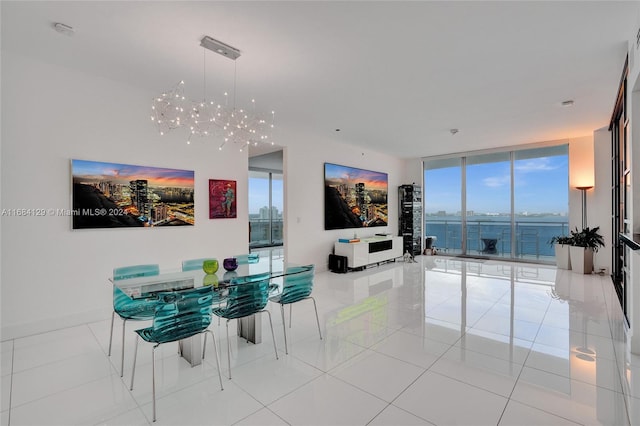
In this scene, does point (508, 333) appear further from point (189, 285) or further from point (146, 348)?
point (146, 348)

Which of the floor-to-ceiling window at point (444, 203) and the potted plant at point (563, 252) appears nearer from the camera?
the potted plant at point (563, 252)

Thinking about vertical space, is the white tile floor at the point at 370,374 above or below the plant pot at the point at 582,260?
below

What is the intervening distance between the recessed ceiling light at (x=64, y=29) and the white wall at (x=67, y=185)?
0.89 metres

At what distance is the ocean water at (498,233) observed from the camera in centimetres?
795

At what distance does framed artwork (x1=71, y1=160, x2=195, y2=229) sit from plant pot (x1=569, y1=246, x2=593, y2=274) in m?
7.50

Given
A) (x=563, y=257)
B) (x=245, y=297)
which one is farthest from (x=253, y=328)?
(x=563, y=257)

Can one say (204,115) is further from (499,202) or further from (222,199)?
(499,202)

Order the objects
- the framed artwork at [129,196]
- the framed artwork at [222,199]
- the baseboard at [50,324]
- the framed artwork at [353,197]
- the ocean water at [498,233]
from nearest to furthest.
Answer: the baseboard at [50,324], the framed artwork at [129,196], the framed artwork at [222,199], the framed artwork at [353,197], the ocean water at [498,233]

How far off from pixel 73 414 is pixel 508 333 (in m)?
3.91

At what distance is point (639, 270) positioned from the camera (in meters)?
2.80

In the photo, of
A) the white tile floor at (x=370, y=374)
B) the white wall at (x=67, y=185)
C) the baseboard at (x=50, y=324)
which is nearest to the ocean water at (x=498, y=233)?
the white tile floor at (x=370, y=374)

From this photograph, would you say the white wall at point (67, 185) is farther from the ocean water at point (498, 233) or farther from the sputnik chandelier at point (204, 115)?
the ocean water at point (498, 233)

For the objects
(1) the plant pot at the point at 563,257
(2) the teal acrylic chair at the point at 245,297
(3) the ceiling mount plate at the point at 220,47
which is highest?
(3) the ceiling mount plate at the point at 220,47

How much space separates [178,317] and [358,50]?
9.91 feet
